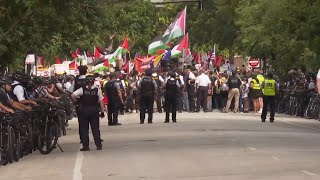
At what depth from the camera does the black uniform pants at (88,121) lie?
2142 centimetres

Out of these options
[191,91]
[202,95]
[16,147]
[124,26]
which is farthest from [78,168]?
[124,26]

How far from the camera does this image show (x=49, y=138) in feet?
70.3

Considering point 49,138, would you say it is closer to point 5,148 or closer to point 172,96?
point 5,148

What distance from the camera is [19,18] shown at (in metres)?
26.0

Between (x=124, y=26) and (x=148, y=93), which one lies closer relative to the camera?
(x=148, y=93)

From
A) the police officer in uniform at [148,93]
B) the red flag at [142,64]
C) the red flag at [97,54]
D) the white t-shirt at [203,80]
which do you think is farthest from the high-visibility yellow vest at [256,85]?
the red flag at [97,54]

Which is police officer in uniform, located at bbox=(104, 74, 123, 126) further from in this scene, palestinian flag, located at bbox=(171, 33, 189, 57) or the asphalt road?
palestinian flag, located at bbox=(171, 33, 189, 57)

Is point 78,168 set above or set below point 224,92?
below

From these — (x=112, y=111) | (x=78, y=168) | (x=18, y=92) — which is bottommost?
(x=78, y=168)

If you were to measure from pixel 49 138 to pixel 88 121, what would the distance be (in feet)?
3.23

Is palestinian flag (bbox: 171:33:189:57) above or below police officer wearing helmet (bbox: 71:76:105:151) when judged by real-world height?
above

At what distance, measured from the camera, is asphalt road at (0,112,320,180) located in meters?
15.8

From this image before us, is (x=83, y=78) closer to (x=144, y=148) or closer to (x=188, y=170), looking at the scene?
(x=144, y=148)

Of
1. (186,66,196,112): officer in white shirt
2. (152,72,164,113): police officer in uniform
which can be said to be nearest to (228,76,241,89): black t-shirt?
Result: (186,66,196,112): officer in white shirt
